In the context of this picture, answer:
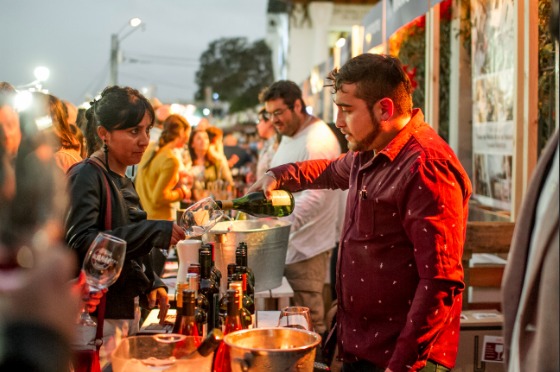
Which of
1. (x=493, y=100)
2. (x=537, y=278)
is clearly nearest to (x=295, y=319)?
(x=537, y=278)

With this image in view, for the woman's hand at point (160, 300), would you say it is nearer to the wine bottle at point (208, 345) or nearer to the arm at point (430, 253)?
the wine bottle at point (208, 345)

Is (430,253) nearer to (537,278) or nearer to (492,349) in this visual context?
(537,278)

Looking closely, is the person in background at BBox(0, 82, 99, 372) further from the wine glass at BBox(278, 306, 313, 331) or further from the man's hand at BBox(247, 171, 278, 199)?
the man's hand at BBox(247, 171, 278, 199)

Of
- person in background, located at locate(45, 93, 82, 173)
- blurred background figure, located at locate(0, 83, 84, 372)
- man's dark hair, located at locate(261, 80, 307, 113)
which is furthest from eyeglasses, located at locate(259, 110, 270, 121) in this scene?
blurred background figure, located at locate(0, 83, 84, 372)

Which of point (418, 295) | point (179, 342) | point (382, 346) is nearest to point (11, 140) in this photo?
point (179, 342)

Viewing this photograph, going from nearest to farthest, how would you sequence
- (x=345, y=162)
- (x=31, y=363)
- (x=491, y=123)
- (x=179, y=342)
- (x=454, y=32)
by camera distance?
(x=31, y=363) → (x=179, y=342) → (x=345, y=162) → (x=491, y=123) → (x=454, y=32)

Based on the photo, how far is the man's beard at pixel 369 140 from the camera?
2410mm

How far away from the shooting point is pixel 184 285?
7.47ft

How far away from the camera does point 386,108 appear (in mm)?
2395

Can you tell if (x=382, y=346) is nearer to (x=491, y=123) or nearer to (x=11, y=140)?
(x=11, y=140)

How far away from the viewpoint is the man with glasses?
470cm

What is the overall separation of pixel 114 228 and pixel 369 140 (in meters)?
1.03

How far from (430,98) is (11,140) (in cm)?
478

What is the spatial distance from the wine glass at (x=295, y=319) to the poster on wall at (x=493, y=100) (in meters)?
3.00
